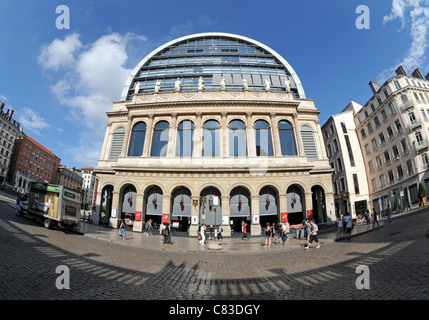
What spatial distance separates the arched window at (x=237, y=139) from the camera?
25028mm

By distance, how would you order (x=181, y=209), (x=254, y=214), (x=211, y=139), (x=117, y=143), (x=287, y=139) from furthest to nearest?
(x=117, y=143) < (x=287, y=139) < (x=211, y=139) < (x=181, y=209) < (x=254, y=214)

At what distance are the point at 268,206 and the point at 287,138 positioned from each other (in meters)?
9.49

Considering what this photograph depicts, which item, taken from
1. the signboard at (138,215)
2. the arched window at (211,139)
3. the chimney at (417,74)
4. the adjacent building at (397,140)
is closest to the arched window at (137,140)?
the signboard at (138,215)

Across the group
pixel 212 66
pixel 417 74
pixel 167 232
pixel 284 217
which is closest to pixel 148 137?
pixel 167 232

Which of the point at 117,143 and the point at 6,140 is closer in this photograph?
the point at 117,143

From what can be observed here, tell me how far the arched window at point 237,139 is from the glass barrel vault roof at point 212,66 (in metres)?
7.92

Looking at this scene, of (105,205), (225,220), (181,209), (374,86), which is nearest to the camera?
(225,220)

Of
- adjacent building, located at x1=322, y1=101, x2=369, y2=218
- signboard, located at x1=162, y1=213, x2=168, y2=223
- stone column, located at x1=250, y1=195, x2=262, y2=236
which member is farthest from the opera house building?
adjacent building, located at x1=322, y1=101, x2=369, y2=218

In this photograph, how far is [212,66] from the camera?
3547cm

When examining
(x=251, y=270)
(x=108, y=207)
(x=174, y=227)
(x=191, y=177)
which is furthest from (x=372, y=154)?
(x=108, y=207)

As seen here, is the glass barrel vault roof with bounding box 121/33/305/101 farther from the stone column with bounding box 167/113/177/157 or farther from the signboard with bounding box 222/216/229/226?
the signboard with bounding box 222/216/229/226

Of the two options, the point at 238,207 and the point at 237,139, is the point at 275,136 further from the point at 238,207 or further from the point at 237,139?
the point at 238,207

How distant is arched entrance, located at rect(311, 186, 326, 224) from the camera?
25355 mm
